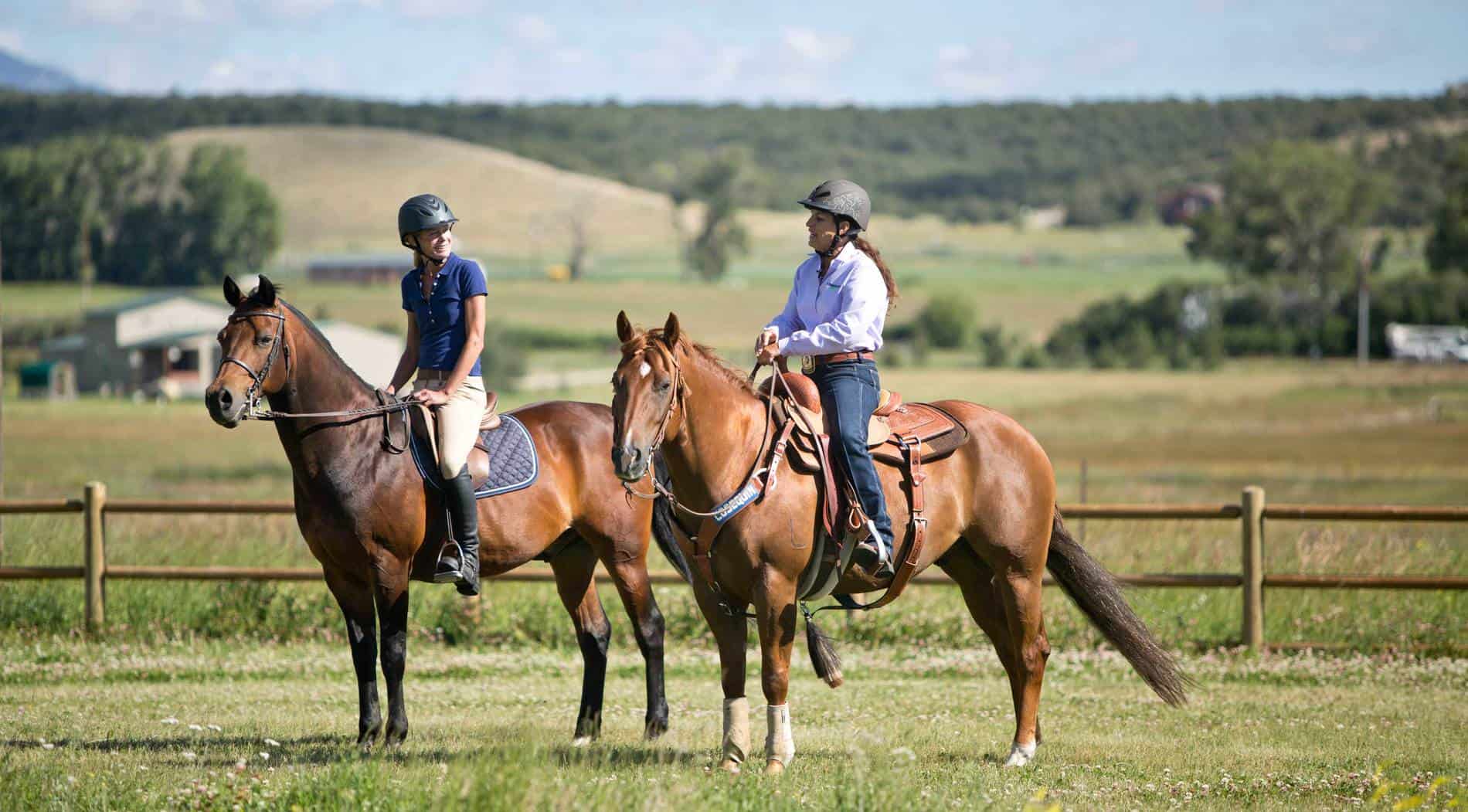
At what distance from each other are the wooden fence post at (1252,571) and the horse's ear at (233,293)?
782 centimetres

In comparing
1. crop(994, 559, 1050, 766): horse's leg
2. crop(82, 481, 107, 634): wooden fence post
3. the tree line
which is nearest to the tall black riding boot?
crop(994, 559, 1050, 766): horse's leg

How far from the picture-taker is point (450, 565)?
7.92m

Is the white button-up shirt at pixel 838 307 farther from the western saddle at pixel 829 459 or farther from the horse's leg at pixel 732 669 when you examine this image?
the horse's leg at pixel 732 669

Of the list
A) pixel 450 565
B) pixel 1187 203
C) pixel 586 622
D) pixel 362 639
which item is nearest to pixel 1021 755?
pixel 586 622

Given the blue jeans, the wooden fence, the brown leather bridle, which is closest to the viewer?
the blue jeans

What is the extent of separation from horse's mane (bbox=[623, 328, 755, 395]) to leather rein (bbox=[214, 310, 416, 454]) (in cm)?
191

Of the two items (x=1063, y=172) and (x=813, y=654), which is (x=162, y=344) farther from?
(x=1063, y=172)

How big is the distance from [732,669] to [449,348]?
251cm

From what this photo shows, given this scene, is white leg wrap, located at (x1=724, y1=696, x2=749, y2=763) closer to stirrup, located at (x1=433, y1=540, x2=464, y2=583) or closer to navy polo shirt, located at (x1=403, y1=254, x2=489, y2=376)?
stirrup, located at (x1=433, y1=540, x2=464, y2=583)

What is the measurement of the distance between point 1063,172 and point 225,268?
120 meters

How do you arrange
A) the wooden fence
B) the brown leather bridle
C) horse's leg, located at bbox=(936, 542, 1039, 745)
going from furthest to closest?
1. the wooden fence
2. horse's leg, located at bbox=(936, 542, 1039, 745)
3. the brown leather bridle

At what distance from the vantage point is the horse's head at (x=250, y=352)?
23.9ft

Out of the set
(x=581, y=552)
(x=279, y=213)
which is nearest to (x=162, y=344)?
(x=279, y=213)

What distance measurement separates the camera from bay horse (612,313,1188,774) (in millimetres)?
6559
